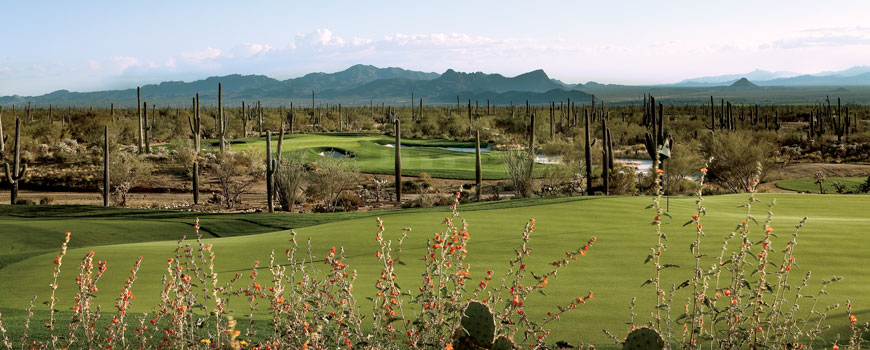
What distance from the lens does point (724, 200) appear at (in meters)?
20.0

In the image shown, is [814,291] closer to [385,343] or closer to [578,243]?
[578,243]

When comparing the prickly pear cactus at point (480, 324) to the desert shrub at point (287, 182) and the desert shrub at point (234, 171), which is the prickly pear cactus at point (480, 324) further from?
the desert shrub at point (234, 171)

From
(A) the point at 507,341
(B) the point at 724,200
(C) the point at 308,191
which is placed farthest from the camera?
(C) the point at 308,191

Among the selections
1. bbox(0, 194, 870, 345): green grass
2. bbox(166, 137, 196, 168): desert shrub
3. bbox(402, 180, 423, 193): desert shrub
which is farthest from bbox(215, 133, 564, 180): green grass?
bbox(0, 194, 870, 345): green grass

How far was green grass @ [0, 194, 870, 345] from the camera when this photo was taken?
26.7 ft

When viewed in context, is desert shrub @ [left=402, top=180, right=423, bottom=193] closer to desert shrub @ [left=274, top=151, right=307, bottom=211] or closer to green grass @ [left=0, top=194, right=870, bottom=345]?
desert shrub @ [left=274, top=151, right=307, bottom=211]

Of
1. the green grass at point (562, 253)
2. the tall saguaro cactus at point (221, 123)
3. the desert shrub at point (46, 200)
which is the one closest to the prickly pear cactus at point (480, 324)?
the green grass at point (562, 253)

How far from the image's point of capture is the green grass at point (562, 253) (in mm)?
8130

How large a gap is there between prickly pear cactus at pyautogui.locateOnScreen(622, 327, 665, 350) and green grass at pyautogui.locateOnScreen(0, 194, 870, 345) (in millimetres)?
2201

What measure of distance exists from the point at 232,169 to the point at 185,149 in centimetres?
898

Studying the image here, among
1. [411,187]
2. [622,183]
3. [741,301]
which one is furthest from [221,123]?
[741,301]

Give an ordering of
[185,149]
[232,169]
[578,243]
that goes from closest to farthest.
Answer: [578,243] → [232,169] → [185,149]

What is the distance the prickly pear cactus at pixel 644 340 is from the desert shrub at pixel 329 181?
2879 cm

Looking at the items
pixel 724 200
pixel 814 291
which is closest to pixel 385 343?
pixel 814 291
